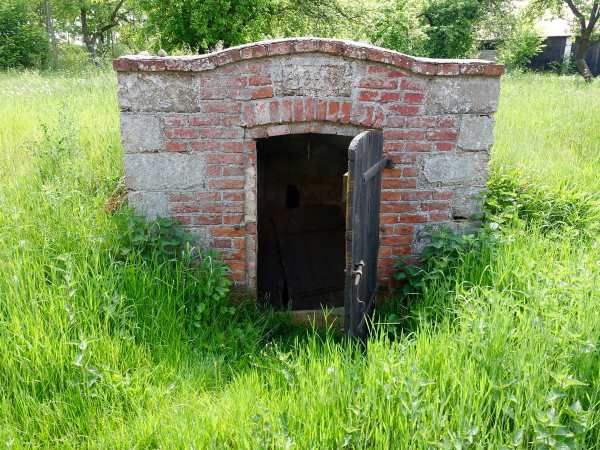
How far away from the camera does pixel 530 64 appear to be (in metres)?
25.4

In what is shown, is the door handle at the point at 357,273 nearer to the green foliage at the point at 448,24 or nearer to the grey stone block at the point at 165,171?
the grey stone block at the point at 165,171

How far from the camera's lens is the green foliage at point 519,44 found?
2038 centimetres

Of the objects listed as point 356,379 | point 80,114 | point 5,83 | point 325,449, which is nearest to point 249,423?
point 325,449

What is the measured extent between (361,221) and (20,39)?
21171 mm

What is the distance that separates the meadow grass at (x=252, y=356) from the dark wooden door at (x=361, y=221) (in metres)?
0.30

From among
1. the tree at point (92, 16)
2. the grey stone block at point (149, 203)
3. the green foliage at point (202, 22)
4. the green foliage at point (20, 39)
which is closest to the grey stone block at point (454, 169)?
the grey stone block at point (149, 203)

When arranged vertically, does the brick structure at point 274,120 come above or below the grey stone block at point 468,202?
above

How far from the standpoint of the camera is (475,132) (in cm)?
424

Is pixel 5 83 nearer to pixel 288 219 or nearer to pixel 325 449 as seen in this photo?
pixel 288 219

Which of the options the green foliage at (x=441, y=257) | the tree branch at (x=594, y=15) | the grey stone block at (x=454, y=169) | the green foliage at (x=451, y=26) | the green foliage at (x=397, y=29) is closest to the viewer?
the green foliage at (x=441, y=257)

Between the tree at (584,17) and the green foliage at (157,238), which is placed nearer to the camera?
the green foliage at (157,238)

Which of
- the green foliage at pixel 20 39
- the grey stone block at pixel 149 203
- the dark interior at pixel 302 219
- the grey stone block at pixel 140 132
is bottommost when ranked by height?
the dark interior at pixel 302 219

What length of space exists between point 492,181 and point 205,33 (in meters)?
7.60

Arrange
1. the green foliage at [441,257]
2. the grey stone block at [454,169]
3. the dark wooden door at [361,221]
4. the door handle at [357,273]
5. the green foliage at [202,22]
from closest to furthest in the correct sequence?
the dark wooden door at [361,221] < the door handle at [357,273] < the green foliage at [441,257] < the grey stone block at [454,169] < the green foliage at [202,22]
